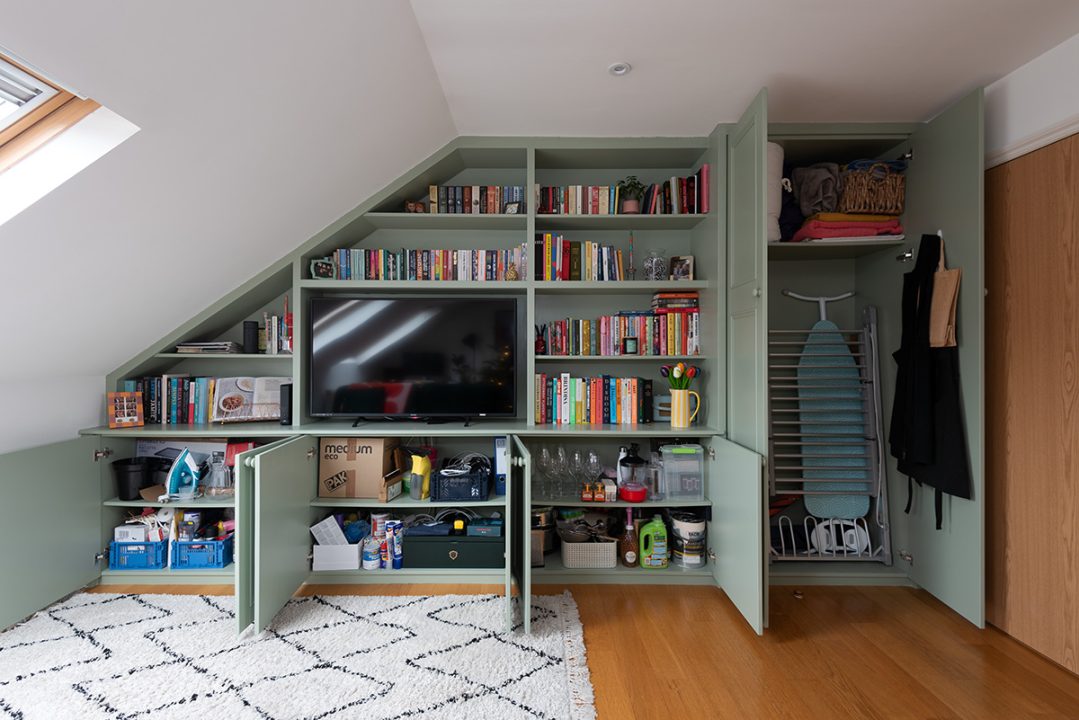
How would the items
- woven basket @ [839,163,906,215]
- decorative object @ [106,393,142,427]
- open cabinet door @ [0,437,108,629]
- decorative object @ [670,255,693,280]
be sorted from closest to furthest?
open cabinet door @ [0,437,108,629]
woven basket @ [839,163,906,215]
decorative object @ [106,393,142,427]
decorative object @ [670,255,693,280]

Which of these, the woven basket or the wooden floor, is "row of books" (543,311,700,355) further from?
the wooden floor

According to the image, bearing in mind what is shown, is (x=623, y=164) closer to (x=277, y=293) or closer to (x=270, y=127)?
(x=270, y=127)

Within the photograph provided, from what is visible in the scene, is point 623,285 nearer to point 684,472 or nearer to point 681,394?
point 681,394

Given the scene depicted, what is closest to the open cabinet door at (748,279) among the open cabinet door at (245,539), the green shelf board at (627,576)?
the green shelf board at (627,576)

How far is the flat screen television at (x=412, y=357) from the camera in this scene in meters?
2.83

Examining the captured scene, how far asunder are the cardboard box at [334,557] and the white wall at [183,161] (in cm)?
131

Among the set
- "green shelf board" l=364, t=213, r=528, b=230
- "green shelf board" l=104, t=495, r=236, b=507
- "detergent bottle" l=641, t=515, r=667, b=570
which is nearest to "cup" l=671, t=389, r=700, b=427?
"detergent bottle" l=641, t=515, r=667, b=570

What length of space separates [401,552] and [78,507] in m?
1.49

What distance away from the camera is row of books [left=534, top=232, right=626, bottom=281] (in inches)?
113

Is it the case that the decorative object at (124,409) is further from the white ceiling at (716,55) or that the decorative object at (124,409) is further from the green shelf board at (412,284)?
the white ceiling at (716,55)

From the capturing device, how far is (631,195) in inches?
113

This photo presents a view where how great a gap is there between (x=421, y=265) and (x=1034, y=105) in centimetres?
272

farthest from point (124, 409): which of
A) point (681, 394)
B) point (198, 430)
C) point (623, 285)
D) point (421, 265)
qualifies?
point (681, 394)

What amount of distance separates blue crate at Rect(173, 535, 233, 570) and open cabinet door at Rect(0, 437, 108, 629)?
36 centimetres
